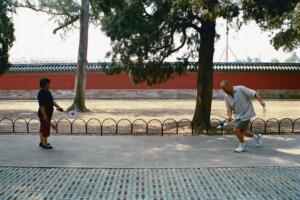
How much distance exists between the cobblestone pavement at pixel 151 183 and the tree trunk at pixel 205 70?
4602mm

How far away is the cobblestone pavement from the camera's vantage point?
560 centimetres

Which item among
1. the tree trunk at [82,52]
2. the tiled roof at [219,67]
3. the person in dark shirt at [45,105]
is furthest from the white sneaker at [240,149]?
the tiled roof at [219,67]

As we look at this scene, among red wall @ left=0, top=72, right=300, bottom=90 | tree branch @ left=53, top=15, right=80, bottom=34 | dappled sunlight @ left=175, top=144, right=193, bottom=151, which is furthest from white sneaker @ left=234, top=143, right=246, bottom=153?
red wall @ left=0, top=72, right=300, bottom=90

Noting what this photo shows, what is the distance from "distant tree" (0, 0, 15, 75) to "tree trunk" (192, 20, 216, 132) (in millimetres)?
8748

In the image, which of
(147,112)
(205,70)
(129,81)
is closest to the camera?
(205,70)

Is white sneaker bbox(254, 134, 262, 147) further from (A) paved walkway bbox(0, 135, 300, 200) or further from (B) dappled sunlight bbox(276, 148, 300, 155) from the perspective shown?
(B) dappled sunlight bbox(276, 148, 300, 155)

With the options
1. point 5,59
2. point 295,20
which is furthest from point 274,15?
point 5,59

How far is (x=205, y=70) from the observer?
11555 mm

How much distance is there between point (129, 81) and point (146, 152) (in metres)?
19.4

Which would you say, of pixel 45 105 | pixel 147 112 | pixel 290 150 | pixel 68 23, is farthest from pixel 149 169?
pixel 68 23

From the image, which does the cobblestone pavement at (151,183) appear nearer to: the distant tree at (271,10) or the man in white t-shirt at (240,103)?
the man in white t-shirt at (240,103)

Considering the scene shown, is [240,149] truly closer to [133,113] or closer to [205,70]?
[205,70]

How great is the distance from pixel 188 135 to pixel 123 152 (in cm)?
268

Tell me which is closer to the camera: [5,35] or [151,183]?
[151,183]
